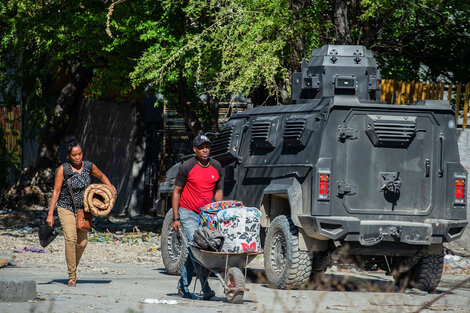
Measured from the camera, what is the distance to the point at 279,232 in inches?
463

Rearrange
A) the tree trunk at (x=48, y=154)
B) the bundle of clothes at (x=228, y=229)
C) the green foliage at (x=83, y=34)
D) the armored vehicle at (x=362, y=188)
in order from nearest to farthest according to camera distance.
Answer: the bundle of clothes at (x=228, y=229), the armored vehicle at (x=362, y=188), the green foliage at (x=83, y=34), the tree trunk at (x=48, y=154)

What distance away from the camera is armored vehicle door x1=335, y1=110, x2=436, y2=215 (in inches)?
441

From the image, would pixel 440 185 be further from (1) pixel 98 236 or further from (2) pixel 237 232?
(1) pixel 98 236

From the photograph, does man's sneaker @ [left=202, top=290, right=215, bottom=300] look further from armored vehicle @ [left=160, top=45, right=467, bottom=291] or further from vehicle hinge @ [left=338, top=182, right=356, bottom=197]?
vehicle hinge @ [left=338, top=182, right=356, bottom=197]

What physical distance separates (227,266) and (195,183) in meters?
1.08

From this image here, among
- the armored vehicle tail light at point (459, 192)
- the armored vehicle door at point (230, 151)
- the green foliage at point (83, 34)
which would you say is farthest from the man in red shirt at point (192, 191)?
the green foliage at point (83, 34)

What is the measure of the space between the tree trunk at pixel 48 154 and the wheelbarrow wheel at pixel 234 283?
17.6 meters

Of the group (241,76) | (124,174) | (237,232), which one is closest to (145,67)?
(241,76)

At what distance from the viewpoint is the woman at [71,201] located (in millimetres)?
11023

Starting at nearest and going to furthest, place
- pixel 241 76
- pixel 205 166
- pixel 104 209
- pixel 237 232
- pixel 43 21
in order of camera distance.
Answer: pixel 237 232
pixel 205 166
pixel 104 209
pixel 241 76
pixel 43 21

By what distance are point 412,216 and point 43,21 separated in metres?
11.9

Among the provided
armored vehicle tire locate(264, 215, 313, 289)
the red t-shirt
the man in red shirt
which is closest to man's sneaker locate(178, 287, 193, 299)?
the man in red shirt

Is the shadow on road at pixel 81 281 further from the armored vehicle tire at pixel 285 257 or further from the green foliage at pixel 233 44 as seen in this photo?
the green foliage at pixel 233 44

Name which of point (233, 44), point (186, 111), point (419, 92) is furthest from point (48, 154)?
point (419, 92)
